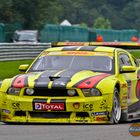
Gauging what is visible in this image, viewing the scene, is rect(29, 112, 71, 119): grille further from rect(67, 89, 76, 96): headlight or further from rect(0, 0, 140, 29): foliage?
rect(0, 0, 140, 29): foliage

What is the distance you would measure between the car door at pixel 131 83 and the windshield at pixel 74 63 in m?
0.30

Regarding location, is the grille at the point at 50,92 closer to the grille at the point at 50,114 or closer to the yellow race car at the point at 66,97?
the yellow race car at the point at 66,97

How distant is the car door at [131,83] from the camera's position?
1356 centimetres

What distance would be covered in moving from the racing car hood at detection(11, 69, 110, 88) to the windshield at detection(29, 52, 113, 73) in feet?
1.67

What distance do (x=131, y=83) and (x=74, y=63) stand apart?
41.6 inches

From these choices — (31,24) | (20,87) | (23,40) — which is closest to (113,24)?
(31,24)

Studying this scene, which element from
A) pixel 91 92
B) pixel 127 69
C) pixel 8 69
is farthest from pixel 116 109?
pixel 8 69

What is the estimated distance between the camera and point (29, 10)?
2478 inches
